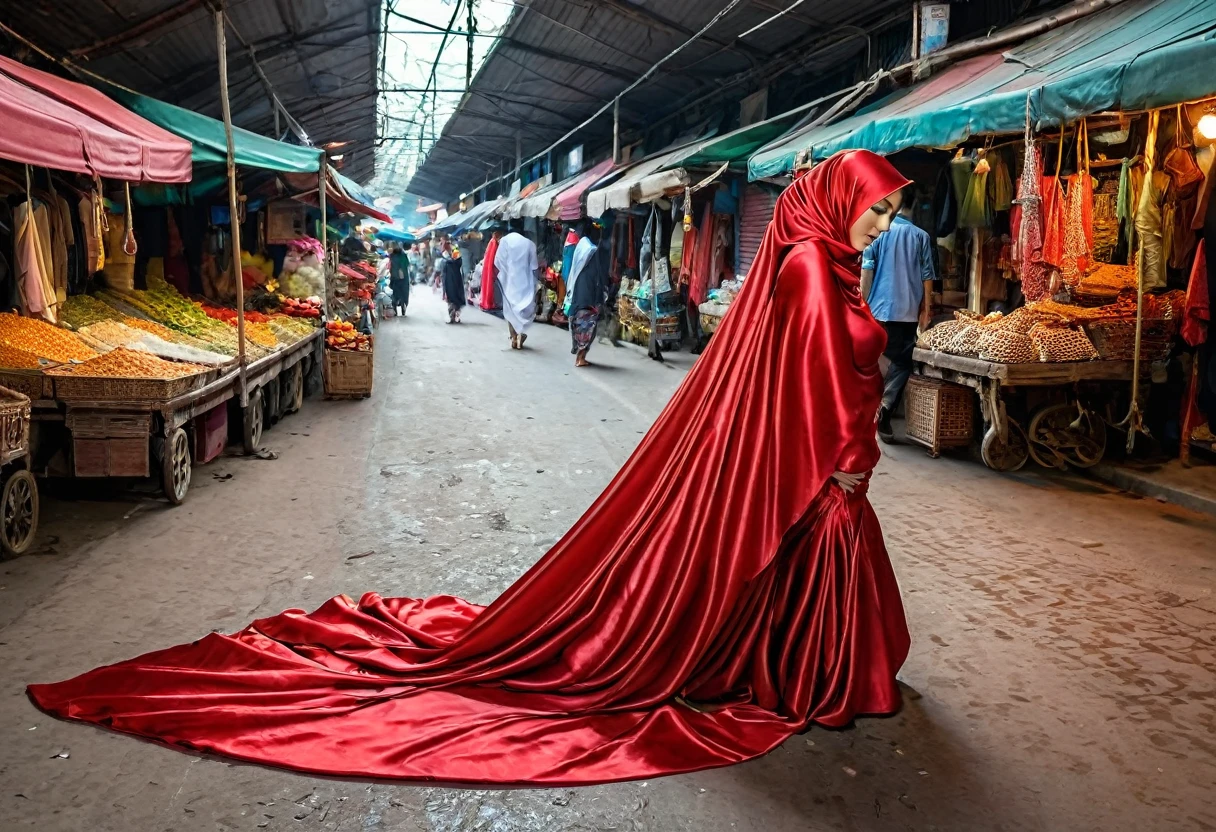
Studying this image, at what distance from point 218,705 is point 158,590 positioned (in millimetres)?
1520

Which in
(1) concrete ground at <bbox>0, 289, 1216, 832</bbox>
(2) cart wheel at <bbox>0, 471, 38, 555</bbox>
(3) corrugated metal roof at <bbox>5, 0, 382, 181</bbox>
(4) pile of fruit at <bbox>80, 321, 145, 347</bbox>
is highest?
(3) corrugated metal roof at <bbox>5, 0, 382, 181</bbox>

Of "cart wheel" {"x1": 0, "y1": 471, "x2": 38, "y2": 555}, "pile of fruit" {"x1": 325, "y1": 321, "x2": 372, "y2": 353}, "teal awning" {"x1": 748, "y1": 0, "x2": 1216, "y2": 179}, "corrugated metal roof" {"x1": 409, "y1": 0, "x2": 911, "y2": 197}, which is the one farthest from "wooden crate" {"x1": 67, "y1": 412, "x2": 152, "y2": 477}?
"corrugated metal roof" {"x1": 409, "y1": 0, "x2": 911, "y2": 197}

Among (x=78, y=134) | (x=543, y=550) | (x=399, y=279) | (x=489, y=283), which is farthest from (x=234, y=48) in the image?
(x=399, y=279)

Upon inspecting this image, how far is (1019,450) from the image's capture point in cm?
727

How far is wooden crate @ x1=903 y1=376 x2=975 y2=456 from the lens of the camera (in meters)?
7.53

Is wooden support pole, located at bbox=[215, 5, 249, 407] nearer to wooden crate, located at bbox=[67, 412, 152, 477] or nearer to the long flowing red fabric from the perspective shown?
wooden crate, located at bbox=[67, 412, 152, 477]

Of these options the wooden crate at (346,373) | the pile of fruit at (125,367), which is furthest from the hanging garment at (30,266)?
the wooden crate at (346,373)

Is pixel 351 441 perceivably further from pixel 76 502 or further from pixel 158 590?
pixel 158 590

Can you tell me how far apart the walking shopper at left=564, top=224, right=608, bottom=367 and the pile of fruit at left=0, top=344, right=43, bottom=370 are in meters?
8.54

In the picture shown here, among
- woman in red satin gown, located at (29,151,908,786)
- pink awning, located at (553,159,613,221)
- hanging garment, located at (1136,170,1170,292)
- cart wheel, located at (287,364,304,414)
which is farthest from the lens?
pink awning, located at (553,159,613,221)

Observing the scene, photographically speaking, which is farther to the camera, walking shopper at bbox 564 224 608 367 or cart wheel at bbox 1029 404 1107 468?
walking shopper at bbox 564 224 608 367

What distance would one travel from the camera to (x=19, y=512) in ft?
15.4

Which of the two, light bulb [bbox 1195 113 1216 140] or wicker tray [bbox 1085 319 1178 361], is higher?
light bulb [bbox 1195 113 1216 140]

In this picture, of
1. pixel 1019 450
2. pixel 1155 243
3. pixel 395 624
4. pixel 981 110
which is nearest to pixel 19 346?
pixel 395 624
